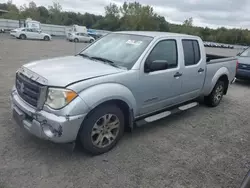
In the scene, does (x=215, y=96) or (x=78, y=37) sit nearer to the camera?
(x=215, y=96)

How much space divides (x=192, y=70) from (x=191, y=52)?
1.33ft

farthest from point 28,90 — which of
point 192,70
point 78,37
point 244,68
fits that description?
point 78,37

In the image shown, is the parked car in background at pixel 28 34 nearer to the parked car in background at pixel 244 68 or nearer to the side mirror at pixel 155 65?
the parked car in background at pixel 244 68


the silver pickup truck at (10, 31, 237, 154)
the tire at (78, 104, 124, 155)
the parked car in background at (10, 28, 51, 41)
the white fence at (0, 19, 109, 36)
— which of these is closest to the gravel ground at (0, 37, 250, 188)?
the tire at (78, 104, 124, 155)

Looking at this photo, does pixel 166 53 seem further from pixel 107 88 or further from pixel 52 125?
pixel 52 125

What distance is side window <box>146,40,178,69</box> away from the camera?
3.78 m

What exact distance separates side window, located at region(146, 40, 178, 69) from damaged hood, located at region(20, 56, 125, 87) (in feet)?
2.46

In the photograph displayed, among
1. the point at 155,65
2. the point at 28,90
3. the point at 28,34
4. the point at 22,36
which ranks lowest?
the point at 28,90

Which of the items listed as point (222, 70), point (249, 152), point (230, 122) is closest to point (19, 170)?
point (249, 152)

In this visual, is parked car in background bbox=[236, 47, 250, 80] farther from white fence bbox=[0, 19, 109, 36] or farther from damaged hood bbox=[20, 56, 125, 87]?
white fence bbox=[0, 19, 109, 36]

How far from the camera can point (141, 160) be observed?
10.6 feet

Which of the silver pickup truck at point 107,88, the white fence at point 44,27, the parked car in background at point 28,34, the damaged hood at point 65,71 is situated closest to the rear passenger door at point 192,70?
the silver pickup truck at point 107,88

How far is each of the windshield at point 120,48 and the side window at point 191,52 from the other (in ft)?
3.22

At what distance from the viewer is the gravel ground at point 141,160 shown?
9.03 feet
